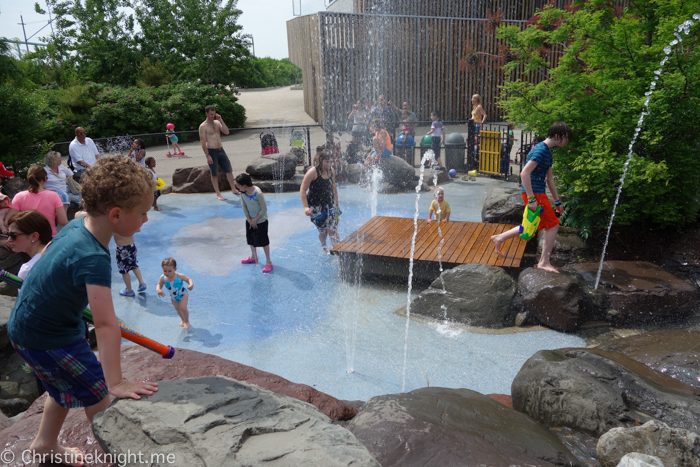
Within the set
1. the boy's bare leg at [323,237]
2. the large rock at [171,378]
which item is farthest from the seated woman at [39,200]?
the boy's bare leg at [323,237]

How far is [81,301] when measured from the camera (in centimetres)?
209

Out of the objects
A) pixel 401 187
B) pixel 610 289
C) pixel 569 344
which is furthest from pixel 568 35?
pixel 401 187

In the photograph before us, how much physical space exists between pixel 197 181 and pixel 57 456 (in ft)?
31.5

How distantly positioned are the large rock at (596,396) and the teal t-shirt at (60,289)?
269 centimetres

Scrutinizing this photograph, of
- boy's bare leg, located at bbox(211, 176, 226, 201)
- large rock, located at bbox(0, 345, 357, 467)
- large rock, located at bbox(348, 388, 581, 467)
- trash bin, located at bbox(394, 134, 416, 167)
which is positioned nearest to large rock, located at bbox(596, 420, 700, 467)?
large rock, located at bbox(348, 388, 581, 467)

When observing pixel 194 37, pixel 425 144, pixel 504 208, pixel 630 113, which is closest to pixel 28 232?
pixel 504 208

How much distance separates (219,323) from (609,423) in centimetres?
390

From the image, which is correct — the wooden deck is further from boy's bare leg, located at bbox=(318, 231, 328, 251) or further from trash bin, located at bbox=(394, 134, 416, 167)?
trash bin, located at bbox=(394, 134, 416, 167)

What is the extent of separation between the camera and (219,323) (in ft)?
17.9

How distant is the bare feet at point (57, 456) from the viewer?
2.23 metres

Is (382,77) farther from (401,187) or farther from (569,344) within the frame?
(569,344)

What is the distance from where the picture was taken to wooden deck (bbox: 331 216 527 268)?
6.04 meters

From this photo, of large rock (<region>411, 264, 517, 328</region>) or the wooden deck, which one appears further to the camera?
the wooden deck

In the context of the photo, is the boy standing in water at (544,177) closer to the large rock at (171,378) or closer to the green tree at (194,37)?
the large rock at (171,378)
